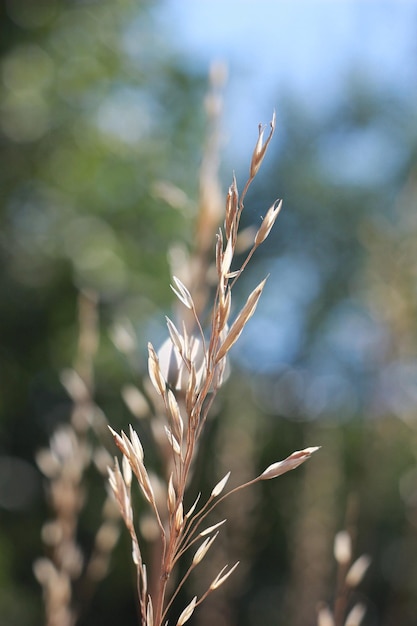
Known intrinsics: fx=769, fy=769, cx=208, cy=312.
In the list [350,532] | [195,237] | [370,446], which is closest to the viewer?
[350,532]

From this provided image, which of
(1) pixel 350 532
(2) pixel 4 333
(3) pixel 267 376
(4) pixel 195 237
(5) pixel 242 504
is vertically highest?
(2) pixel 4 333

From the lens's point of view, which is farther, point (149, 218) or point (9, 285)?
point (149, 218)

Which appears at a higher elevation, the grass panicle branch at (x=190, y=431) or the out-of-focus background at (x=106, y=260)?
the out-of-focus background at (x=106, y=260)

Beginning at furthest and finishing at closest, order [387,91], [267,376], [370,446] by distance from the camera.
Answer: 1. [387,91]
2. [267,376]
3. [370,446]

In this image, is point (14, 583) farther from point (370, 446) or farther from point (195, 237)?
point (195, 237)

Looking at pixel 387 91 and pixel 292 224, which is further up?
pixel 387 91

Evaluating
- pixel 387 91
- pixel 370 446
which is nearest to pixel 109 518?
pixel 370 446

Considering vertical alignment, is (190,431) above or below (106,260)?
below

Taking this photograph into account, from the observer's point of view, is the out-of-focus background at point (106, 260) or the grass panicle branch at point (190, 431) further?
the out-of-focus background at point (106, 260)

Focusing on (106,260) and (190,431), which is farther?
(106,260)

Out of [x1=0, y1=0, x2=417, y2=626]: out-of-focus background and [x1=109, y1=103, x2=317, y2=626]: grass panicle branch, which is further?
[x1=0, y1=0, x2=417, y2=626]: out-of-focus background

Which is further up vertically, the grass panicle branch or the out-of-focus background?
the out-of-focus background
